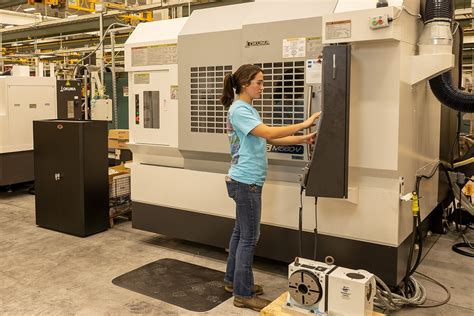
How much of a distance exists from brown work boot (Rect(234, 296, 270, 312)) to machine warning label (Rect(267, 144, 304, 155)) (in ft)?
3.11

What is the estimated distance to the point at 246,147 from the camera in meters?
2.61

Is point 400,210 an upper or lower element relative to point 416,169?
lower

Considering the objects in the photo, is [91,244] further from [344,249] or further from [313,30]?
[313,30]

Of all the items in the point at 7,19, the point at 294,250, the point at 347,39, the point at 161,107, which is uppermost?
the point at 7,19

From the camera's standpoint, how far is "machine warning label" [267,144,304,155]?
2.97 meters

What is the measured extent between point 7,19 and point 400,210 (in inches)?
442

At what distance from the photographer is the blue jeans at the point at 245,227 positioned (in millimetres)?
2641

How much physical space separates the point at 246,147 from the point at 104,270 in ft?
5.36

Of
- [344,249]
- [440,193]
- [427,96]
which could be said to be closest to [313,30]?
[427,96]

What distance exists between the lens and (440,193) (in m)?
4.01

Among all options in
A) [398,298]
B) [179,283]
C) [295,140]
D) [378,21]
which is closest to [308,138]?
[295,140]

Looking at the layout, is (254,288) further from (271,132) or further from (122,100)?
(122,100)

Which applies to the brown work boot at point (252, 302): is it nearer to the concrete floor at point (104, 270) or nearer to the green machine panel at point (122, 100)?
the concrete floor at point (104, 270)

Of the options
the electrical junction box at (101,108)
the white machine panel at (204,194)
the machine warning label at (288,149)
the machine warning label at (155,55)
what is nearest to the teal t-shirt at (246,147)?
the machine warning label at (288,149)
